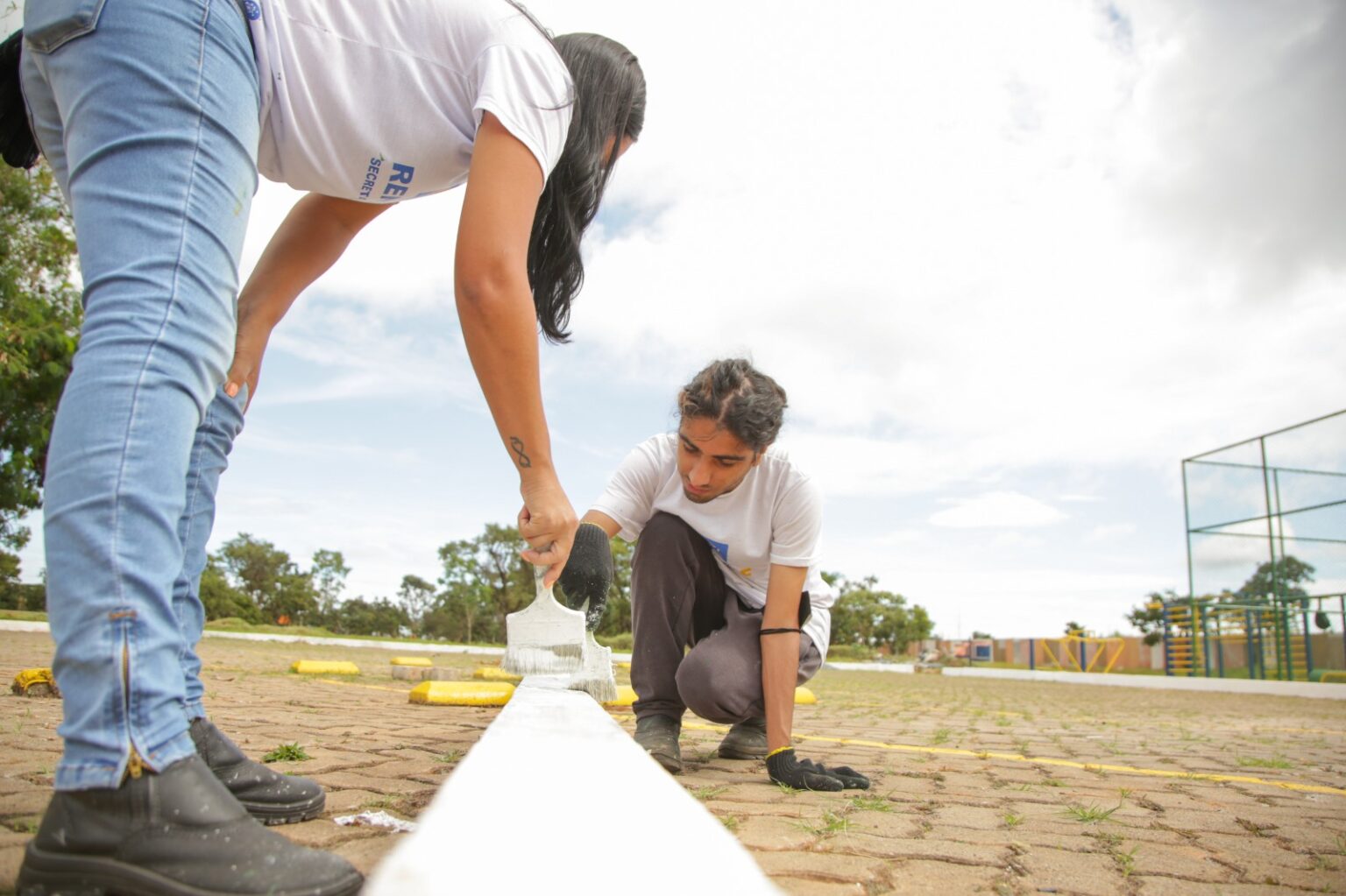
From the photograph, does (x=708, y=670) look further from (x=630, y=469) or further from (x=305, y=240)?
(x=305, y=240)

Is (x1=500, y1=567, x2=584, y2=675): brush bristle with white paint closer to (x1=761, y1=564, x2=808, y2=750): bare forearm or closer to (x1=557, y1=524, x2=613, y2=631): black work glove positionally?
(x1=557, y1=524, x2=613, y2=631): black work glove

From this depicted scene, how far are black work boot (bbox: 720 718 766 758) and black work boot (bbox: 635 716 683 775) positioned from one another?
28cm

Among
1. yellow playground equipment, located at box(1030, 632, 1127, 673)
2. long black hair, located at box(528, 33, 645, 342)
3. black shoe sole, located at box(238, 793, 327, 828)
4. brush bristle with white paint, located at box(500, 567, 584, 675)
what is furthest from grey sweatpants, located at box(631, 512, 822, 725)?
yellow playground equipment, located at box(1030, 632, 1127, 673)

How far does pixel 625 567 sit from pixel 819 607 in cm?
4176

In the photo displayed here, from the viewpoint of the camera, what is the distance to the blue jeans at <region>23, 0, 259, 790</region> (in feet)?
3.60

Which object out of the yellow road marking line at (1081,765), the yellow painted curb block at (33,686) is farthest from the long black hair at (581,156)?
the yellow painted curb block at (33,686)

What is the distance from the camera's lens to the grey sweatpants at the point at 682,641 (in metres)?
3.14

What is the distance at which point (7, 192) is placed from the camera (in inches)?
575

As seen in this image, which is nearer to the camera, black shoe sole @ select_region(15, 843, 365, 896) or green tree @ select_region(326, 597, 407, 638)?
black shoe sole @ select_region(15, 843, 365, 896)

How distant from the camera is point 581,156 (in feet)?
6.38

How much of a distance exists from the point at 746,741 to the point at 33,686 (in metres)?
3.13

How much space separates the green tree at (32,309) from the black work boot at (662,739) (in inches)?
537

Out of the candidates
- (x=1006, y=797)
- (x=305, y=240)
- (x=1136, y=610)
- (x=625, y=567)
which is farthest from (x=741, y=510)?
(x=1136, y=610)

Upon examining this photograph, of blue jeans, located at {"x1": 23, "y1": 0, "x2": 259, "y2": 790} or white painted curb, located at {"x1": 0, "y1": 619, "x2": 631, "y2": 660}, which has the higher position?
blue jeans, located at {"x1": 23, "y1": 0, "x2": 259, "y2": 790}
